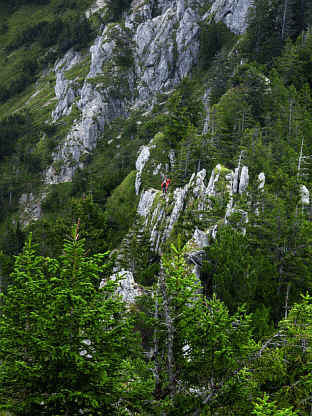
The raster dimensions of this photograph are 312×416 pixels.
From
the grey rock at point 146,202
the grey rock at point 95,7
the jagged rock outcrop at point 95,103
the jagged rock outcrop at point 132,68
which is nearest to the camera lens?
the grey rock at point 146,202

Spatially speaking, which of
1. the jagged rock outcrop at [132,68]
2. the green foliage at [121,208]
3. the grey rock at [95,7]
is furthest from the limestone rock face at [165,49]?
the green foliage at [121,208]

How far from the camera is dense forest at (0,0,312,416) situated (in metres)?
8.45

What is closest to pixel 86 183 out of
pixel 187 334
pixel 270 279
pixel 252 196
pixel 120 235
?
pixel 120 235

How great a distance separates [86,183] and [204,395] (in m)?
77.5

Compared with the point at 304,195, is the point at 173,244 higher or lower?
higher

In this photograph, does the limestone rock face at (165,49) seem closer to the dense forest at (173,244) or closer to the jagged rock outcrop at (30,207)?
the dense forest at (173,244)

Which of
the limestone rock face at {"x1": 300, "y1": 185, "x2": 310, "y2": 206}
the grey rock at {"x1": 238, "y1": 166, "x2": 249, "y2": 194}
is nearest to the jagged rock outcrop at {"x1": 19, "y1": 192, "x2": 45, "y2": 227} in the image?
the grey rock at {"x1": 238, "y1": 166, "x2": 249, "y2": 194}

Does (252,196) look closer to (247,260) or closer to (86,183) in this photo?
(247,260)

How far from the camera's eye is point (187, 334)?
922cm

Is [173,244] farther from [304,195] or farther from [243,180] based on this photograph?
[304,195]

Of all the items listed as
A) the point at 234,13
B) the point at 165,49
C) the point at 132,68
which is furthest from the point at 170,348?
the point at 132,68

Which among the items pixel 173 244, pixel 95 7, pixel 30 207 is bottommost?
pixel 30 207

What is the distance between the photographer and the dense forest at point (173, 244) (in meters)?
8.45

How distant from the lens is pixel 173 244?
39.1ft
